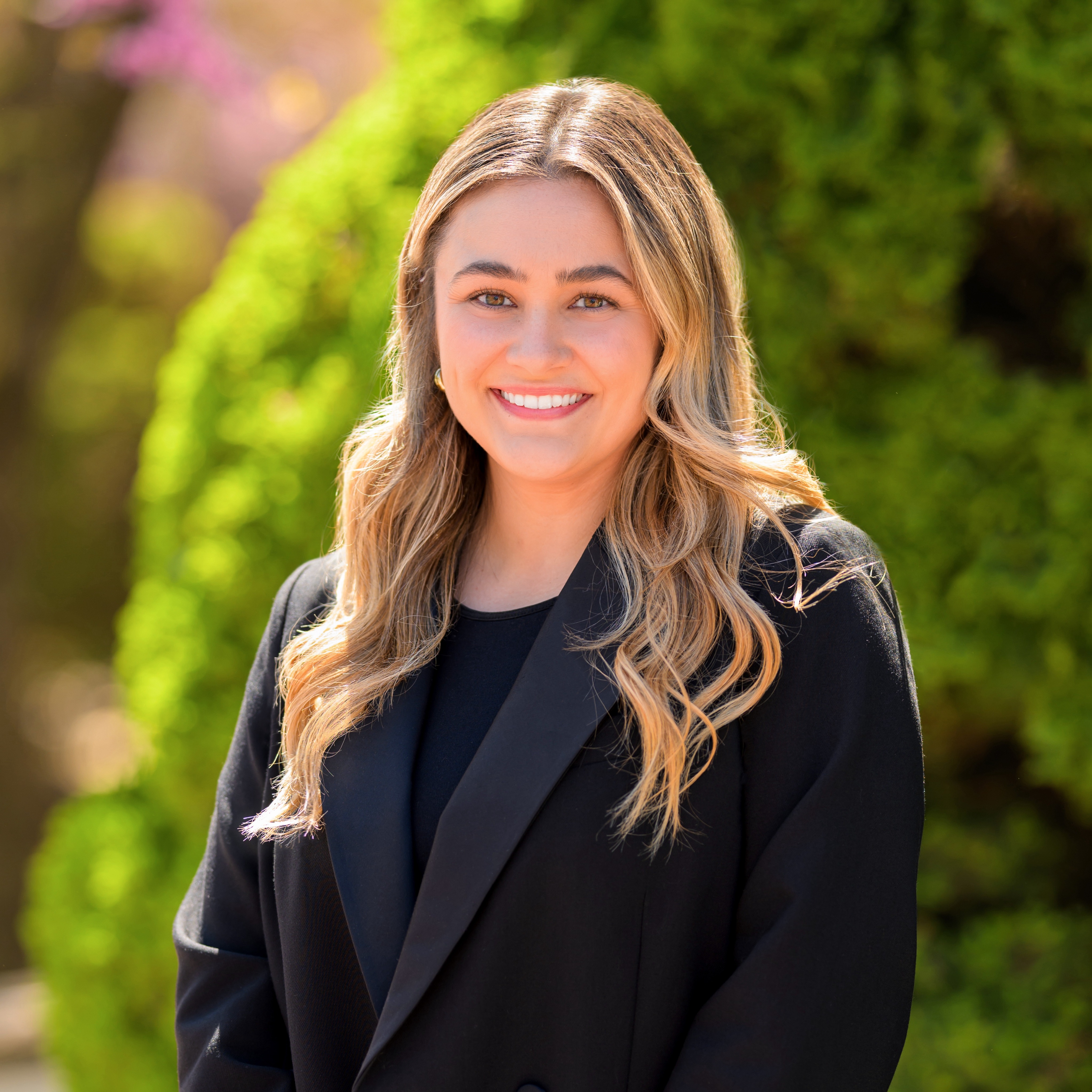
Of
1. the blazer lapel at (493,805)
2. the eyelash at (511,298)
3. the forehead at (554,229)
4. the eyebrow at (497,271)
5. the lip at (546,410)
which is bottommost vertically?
the blazer lapel at (493,805)

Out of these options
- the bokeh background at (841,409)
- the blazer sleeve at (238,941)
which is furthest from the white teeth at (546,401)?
the bokeh background at (841,409)

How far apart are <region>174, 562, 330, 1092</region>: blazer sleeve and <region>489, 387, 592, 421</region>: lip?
0.57m

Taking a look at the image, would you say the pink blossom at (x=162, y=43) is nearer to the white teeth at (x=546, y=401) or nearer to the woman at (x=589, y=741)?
the woman at (x=589, y=741)

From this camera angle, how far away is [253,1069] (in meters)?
1.79

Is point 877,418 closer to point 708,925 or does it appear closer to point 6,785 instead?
point 708,925

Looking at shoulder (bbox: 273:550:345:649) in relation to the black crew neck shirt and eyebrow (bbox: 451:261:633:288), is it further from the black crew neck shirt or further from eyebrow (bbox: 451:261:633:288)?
eyebrow (bbox: 451:261:633:288)

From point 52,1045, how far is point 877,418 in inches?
106

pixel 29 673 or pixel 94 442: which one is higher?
pixel 94 442

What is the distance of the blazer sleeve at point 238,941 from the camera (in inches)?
71.1

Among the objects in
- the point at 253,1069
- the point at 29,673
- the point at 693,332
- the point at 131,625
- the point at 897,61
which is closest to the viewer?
the point at 693,332

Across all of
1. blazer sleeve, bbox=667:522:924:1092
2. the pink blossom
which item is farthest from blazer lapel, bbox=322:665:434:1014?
the pink blossom

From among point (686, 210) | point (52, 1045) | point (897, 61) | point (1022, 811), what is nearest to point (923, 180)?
point (897, 61)

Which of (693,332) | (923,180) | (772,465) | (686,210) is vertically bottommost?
(772,465)

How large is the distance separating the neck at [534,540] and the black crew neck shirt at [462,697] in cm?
4
